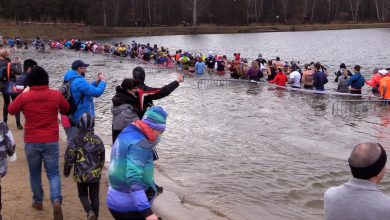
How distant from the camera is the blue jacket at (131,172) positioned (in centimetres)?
379

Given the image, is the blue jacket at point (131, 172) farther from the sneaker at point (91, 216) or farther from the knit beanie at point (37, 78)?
the knit beanie at point (37, 78)

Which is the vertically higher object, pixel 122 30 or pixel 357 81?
pixel 122 30

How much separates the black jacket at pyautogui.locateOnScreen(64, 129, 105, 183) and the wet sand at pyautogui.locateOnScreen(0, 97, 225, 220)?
953 millimetres

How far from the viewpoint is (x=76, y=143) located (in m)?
5.43

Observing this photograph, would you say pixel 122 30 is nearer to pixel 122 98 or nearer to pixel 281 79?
pixel 281 79

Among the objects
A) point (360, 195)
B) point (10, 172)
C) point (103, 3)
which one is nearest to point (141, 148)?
point (360, 195)

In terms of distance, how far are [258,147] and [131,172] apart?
7814 mm

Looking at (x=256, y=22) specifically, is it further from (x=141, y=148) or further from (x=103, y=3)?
(x=141, y=148)

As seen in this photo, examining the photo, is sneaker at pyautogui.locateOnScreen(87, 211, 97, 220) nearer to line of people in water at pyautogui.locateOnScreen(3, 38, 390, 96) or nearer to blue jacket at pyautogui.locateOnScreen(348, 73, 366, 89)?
line of people in water at pyautogui.locateOnScreen(3, 38, 390, 96)

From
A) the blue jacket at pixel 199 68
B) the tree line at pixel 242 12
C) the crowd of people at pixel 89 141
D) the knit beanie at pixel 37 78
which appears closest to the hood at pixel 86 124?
the crowd of people at pixel 89 141

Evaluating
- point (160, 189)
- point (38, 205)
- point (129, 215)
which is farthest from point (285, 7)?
point (129, 215)

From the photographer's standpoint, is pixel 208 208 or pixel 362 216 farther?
pixel 208 208

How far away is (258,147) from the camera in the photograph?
1130cm

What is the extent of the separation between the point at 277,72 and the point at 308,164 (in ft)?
41.6
